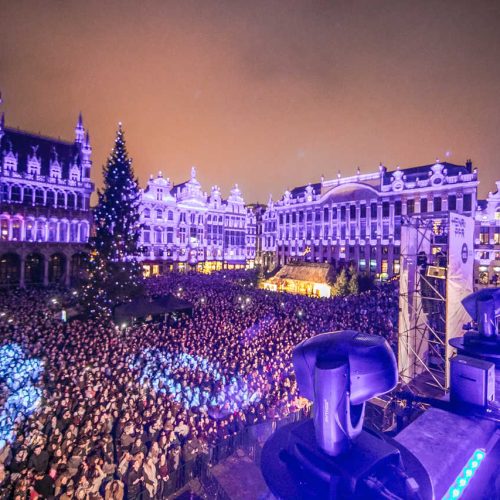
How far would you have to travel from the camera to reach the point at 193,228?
5444 centimetres

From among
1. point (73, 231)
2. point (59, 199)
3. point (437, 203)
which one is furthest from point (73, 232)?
point (437, 203)

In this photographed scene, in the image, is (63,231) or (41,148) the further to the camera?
(41,148)

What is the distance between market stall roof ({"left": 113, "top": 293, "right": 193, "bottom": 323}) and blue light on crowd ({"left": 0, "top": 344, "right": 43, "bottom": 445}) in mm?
5444

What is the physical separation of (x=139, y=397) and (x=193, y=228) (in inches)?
1778

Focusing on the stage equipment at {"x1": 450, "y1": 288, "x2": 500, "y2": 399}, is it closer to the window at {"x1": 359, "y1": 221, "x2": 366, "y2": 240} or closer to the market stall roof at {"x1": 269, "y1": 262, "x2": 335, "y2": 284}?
the market stall roof at {"x1": 269, "y1": 262, "x2": 335, "y2": 284}

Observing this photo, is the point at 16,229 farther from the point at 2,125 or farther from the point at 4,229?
the point at 2,125

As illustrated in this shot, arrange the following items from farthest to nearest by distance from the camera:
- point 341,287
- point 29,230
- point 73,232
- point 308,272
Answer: point 73,232
point 308,272
point 29,230
point 341,287

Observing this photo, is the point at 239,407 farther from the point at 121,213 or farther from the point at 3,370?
the point at 121,213

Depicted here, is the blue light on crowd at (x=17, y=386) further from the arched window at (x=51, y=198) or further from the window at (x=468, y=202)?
the window at (x=468, y=202)

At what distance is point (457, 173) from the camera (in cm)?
4053

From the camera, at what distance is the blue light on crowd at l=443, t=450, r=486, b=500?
2.61 m

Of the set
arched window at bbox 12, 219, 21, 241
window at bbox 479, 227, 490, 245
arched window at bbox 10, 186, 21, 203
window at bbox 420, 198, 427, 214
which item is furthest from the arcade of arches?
window at bbox 479, 227, 490, 245

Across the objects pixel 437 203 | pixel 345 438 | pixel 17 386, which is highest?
pixel 437 203

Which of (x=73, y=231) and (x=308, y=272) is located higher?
(x=73, y=231)
